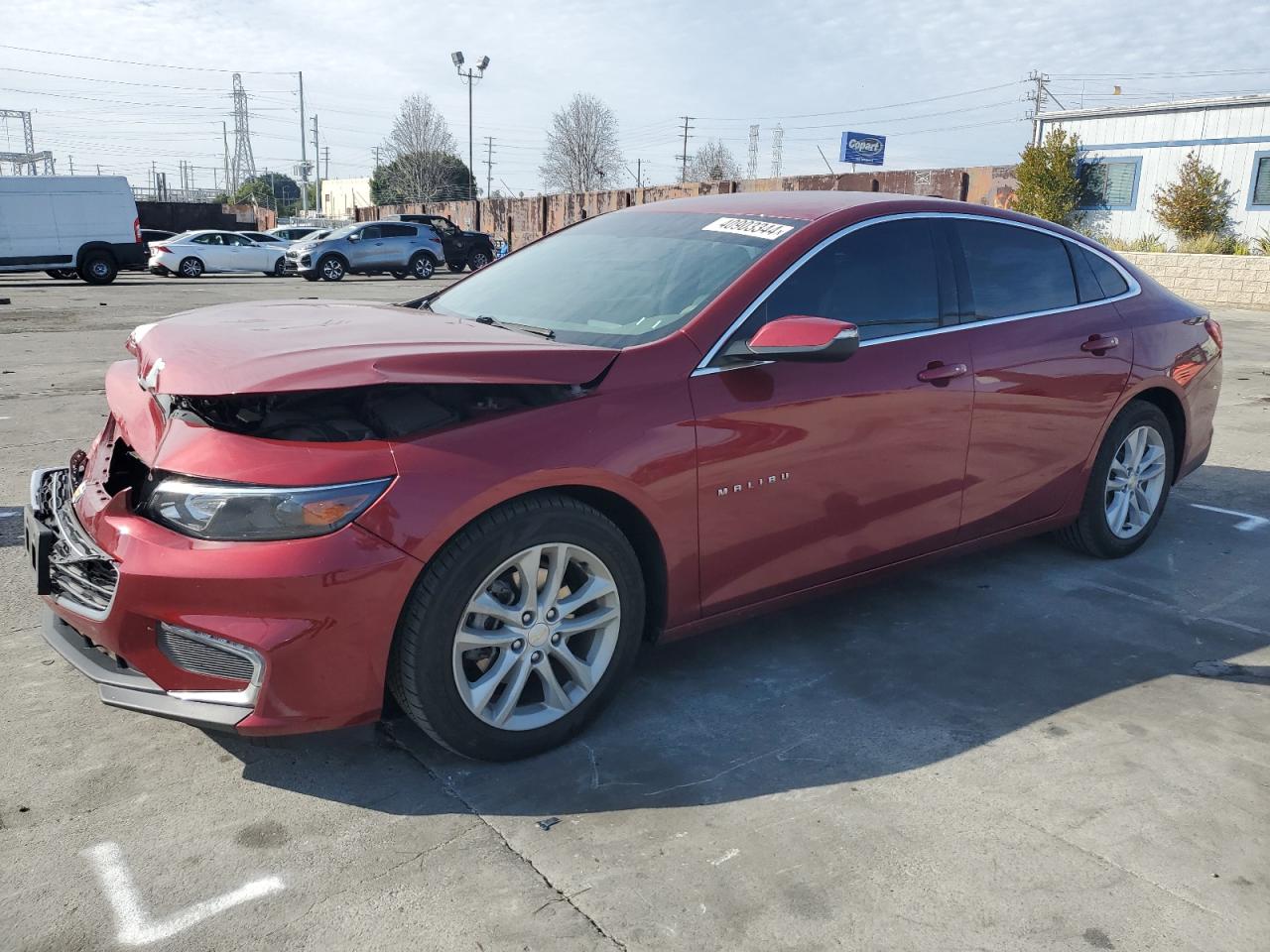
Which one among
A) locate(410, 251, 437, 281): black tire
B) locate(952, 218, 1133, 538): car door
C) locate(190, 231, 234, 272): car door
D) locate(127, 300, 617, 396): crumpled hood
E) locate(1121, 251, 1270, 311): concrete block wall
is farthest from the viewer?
locate(410, 251, 437, 281): black tire

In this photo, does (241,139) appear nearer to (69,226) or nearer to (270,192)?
(270,192)

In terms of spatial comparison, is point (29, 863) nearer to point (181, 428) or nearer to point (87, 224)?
point (181, 428)

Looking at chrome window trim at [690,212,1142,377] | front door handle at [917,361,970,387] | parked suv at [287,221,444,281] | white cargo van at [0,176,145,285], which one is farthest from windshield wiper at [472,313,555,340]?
parked suv at [287,221,444,281]

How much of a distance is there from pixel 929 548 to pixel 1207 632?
1162 mm

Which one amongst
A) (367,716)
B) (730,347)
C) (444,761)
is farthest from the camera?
(730,347)

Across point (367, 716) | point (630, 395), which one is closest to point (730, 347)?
point (630, 395)

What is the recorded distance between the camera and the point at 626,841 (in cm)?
255

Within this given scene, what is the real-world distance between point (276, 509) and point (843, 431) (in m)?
1.84

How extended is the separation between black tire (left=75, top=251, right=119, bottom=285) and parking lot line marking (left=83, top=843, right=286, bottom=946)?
25.5m

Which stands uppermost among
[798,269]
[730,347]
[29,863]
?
[798,269]

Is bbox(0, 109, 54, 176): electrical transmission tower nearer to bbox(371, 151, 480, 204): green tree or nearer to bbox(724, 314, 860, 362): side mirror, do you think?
bbox(371, 151, 480, 204): green tree

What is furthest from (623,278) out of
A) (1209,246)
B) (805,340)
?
(1209,246)

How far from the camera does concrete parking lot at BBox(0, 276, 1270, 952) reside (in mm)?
2271

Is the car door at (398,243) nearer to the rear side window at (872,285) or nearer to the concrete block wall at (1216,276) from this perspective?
the concrete block wall at (1216,276)
